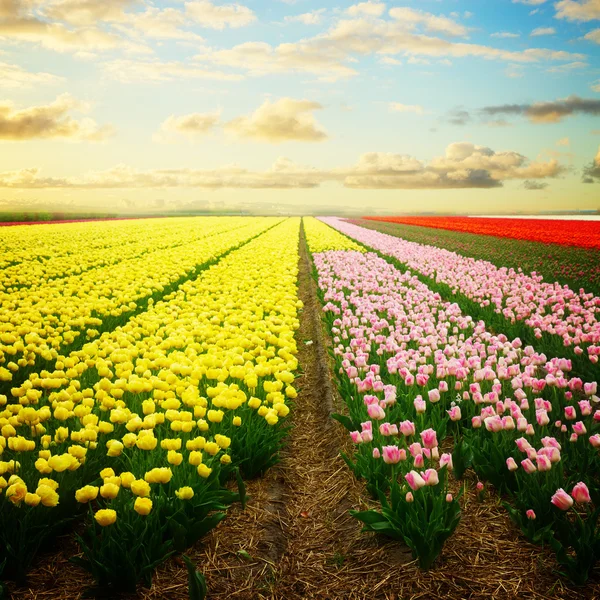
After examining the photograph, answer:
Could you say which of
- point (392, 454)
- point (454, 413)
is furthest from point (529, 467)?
point (454, 413)

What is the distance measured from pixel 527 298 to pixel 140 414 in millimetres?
7329

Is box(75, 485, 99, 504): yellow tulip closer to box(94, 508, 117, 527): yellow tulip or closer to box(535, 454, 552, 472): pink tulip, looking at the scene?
box(94, 508, 117, 527): yellow tulip

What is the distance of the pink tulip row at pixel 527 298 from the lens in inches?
248

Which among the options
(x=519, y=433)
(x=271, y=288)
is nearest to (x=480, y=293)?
(x=271, y=288)

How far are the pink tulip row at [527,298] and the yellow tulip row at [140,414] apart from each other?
381 cm

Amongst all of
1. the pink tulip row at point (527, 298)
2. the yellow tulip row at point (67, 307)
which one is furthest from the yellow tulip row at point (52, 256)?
the pink tulip row at point (527, 298)

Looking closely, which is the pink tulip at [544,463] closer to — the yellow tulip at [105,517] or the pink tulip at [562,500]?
the pink tulip at [562,500]

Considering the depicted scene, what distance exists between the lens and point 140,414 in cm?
411

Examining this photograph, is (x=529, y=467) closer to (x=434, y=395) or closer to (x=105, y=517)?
(x=434, y=395)

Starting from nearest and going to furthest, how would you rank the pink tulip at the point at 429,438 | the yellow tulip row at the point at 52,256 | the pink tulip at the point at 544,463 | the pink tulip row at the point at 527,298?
1. the pink tulip at the point at 544,463
2. the pink tulip at the point at 429,438
3. the pink tulip row at the point at 527,298
4. the yellow tulip row at the point at 52,256

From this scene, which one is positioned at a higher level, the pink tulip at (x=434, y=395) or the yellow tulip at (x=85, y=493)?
the pink tulip at (x=434, y=395)

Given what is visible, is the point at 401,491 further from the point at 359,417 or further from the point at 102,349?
the point at 102,349

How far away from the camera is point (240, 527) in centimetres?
323

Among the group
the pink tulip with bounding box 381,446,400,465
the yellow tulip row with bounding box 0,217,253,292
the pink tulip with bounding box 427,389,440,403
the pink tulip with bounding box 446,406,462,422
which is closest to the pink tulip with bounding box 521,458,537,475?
the pink tulip with bounding box 381,446,400,465
